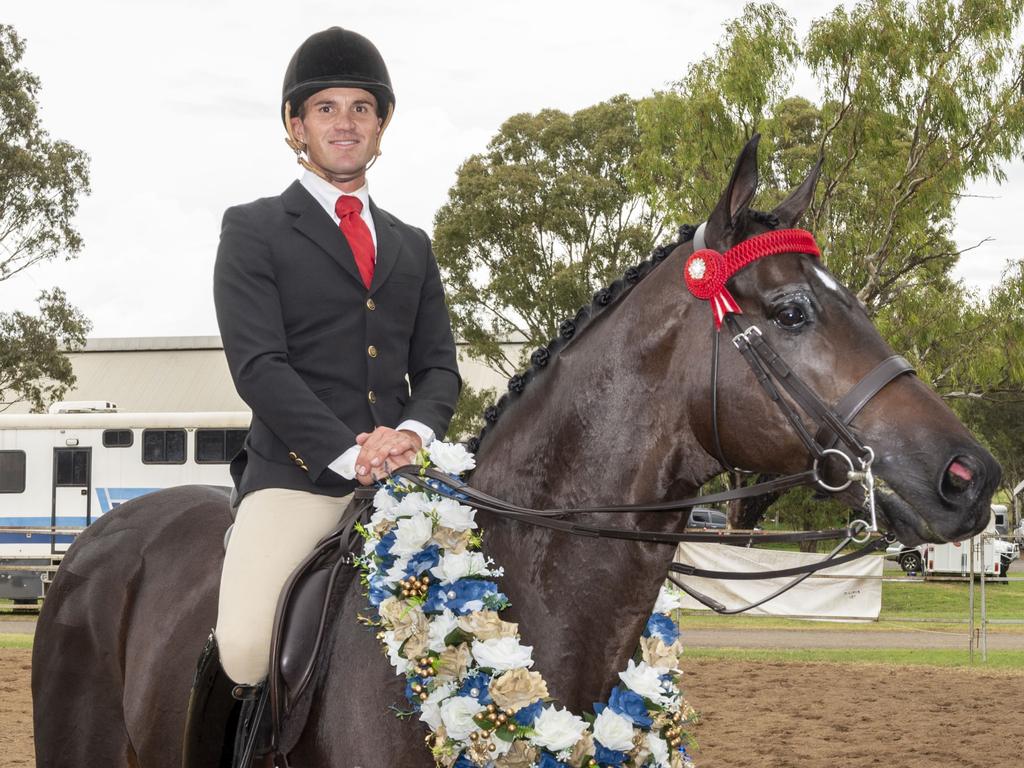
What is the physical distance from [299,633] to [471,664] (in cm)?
58

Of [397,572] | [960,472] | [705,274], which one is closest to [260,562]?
[397,572]

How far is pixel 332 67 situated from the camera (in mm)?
3719

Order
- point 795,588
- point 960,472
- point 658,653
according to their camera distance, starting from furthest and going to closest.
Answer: point 795,588 → point 658,653 → point 960,472

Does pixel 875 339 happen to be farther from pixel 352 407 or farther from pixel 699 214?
pixel 699 214

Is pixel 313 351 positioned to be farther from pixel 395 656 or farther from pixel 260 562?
pixel 395 656

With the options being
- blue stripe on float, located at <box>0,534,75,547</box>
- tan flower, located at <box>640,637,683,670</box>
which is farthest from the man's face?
blue stripe on float, located at <box>0,534,75,547</box>

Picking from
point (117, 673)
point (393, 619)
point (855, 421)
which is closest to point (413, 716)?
point (393, 619)

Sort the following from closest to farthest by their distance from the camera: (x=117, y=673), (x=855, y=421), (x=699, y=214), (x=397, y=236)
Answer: (x=855, y=421)
(x=397, y=236)
(x=117, y=673)
(x=699, y=214)

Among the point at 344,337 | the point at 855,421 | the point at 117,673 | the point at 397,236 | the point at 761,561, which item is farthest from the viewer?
the point at 761,561

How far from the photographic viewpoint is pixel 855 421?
2.81 metres

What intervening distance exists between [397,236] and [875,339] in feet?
5.60

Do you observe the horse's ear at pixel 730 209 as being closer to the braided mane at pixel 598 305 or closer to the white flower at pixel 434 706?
the braided mane at pixel 598 305

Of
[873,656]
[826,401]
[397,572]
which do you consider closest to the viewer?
[826,401]

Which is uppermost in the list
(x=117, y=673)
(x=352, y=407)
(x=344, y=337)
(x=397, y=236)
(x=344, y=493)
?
(x=397, y=236)
